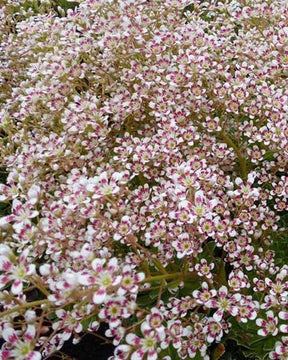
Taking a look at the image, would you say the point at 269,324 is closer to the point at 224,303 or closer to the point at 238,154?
the point at 224,303

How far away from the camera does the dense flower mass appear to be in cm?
135

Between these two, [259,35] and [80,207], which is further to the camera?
[259,35]

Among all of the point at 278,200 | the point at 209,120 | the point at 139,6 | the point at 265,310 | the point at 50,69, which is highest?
the point at 139,6

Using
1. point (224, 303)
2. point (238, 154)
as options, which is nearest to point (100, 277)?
point (224, 303)

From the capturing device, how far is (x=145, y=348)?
50.1 inches

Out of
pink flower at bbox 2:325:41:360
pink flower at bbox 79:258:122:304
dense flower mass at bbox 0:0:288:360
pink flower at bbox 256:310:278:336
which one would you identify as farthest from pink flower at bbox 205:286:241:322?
pink flower at bbox 2:325:41:360

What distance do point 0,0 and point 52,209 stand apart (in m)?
2.48

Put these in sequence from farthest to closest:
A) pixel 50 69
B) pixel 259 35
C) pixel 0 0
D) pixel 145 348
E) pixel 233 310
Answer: pixel 0 0, pixel 259 35, pixel 50 69, pixel 233 310, pixel 145 348

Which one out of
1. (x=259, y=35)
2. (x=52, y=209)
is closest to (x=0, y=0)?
(x=259, y=35)

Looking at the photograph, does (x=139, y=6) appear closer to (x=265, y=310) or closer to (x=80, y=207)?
(x=80, y=207)

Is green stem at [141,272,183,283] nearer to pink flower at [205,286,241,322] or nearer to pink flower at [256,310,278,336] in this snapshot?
pink flower at [205,286,241,322]

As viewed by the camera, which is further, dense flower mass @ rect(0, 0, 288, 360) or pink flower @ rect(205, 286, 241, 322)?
pink flower @ rect(205, 286, 241, 322)

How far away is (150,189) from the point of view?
1876 mm

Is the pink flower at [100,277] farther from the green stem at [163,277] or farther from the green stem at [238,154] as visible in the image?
the green stem at [238,154]
